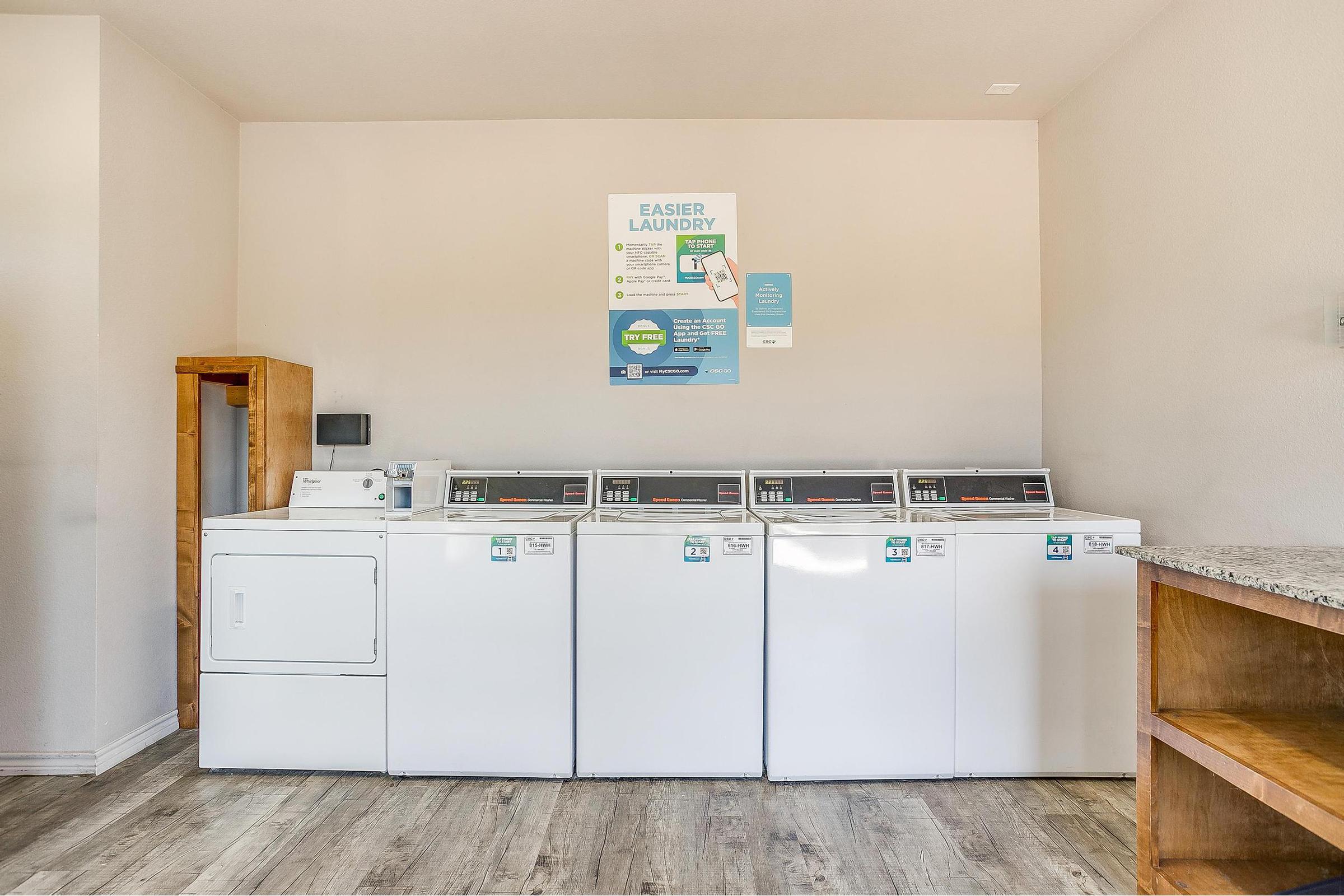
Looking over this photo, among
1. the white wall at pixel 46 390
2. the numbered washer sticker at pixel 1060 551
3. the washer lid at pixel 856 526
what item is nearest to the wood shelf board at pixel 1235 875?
the numbered washer sticker at pixel 1060 551

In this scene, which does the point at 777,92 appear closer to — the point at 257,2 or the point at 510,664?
the point at 257,2

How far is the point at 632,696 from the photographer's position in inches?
92.3

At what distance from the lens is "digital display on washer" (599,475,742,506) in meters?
2.90

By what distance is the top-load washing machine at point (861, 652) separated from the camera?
2332 mm

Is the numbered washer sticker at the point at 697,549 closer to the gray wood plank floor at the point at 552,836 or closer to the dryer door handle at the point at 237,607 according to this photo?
the gray wood plank floor at the point at 552,836

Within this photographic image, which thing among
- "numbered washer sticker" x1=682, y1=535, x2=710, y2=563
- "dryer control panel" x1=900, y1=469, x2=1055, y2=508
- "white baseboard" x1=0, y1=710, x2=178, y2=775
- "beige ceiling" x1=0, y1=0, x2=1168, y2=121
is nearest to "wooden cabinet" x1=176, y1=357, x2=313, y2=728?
"white baseboard" x1=0, y1=710, x2=178, y2=775

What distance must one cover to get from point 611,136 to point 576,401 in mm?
1301

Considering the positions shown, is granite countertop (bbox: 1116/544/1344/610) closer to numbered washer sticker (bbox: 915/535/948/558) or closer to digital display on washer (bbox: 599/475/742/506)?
numbered washer sticker (bbox: 915/535/948/558)

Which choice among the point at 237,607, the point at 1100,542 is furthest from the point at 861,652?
the point at 237,607

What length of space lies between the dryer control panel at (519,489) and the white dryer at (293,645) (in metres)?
0.58

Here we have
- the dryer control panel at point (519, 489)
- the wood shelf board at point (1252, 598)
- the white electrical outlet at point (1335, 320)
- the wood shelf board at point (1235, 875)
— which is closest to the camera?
the wood shelf board at point (1252, 598)

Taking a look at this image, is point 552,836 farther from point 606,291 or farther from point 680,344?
point 606,291

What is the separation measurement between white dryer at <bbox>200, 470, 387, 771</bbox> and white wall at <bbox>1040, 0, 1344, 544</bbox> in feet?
9.50

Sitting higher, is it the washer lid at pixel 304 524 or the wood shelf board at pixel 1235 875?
the washer lid at pixel 304 524
